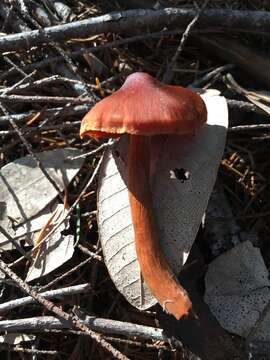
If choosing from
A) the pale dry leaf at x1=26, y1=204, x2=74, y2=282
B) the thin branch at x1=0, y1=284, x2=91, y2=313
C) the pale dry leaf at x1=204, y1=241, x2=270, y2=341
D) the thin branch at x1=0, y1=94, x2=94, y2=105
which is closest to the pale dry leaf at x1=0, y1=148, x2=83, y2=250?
the pale dry leaf at x1=26, y1=204, x2=74, y2=282

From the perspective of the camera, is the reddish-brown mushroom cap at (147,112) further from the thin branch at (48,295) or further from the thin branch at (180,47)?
the thin branch at (48,295)

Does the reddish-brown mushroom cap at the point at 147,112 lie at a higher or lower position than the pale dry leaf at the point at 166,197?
higher

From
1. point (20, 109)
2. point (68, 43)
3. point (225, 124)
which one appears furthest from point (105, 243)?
point (68, 43)

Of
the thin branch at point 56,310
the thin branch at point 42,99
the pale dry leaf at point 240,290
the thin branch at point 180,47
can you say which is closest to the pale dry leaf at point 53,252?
the thin branch at point 56,310

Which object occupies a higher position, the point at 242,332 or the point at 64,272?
the point at 64,272

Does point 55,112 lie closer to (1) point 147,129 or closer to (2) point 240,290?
(1) point 147,129

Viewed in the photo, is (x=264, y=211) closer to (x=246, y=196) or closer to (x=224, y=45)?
(x=246, y=196)
